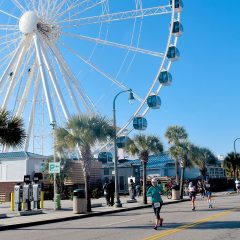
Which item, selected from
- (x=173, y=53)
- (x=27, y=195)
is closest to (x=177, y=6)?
Answer: (x=173, y=53)

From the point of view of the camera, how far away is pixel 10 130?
687 inches

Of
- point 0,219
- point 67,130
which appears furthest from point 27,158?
point 0,219

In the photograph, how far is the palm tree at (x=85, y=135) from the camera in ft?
80.4

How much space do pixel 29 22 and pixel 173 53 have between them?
37.1ft

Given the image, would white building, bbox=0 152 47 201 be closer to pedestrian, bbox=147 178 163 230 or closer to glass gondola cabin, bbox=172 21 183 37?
glass gondola cabin, bbox=172 21 183 37

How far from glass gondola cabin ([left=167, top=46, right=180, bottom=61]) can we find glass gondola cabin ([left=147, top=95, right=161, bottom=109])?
3100mm

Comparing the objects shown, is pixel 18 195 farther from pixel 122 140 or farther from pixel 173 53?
pixel 173 53

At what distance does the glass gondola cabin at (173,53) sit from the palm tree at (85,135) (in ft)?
33.8

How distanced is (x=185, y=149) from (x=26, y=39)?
16.2 metres

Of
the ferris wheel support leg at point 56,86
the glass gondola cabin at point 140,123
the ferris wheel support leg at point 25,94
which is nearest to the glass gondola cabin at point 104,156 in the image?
the glass gondola cabin at point 140,123

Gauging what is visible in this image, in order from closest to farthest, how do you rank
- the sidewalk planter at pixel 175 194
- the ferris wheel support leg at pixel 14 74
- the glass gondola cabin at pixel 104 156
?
the ferris wheel support leg at pixel 14 74 < the sidewalk planter at pixel 175 194 < the glass gondola cabin at pixel 104 156

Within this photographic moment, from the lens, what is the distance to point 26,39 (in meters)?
34.9

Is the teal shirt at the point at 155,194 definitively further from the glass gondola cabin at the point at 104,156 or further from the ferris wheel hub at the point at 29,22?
the glass gondola cabin at the point at 104,156
